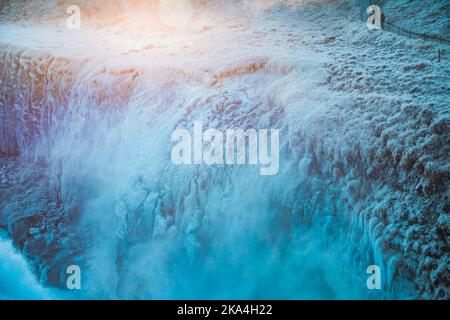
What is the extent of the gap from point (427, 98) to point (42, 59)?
154 inches

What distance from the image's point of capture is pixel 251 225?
3342 millimetres

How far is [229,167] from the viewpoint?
→ 351 cm

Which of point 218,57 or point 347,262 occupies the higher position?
point 218,57

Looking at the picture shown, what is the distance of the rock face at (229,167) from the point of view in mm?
3086

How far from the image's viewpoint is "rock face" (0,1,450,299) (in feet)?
10.1

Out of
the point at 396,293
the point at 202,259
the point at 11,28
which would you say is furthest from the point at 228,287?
the point at 11,28
